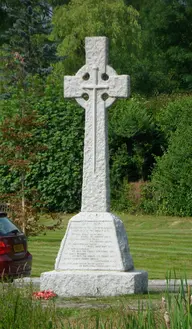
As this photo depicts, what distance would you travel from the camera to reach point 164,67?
155 feet

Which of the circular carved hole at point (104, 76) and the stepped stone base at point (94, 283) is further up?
the circular carved hole at point (104, 76)

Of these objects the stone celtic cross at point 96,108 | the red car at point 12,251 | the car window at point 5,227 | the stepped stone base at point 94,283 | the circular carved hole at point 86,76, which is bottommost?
the stepped stone base at point 94,283

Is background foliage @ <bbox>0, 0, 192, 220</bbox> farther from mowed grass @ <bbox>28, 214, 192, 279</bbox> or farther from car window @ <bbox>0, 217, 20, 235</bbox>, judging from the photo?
car window @ <bbox>0, 217, 20, 235</bbox>

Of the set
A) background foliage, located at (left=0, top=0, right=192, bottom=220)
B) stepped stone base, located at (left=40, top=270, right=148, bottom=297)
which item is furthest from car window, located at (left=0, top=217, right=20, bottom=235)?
background foliage, located at (left=0, top=0, right=192, bottom=220)

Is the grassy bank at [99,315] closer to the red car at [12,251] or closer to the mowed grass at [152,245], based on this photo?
the red car at [12,251]

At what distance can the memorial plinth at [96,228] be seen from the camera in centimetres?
1350

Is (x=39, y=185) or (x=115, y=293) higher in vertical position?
(x=39, y=185)

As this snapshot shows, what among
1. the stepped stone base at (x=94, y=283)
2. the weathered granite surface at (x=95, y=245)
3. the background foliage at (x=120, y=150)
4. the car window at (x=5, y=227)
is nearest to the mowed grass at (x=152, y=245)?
the background foliage at (x=120, y=150)

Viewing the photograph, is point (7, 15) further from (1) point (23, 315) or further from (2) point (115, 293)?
(1) point (23, 315)

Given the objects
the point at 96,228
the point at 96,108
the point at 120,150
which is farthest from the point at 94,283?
the point at 120,150

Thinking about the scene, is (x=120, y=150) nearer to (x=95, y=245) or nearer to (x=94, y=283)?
(x=95, y=245)

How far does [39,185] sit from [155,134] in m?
3.86

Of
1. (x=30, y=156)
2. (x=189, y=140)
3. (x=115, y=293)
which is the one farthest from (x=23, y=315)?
(x=189, y=140)

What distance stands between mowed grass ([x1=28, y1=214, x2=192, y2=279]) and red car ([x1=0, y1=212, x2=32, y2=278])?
2367 millimetres
